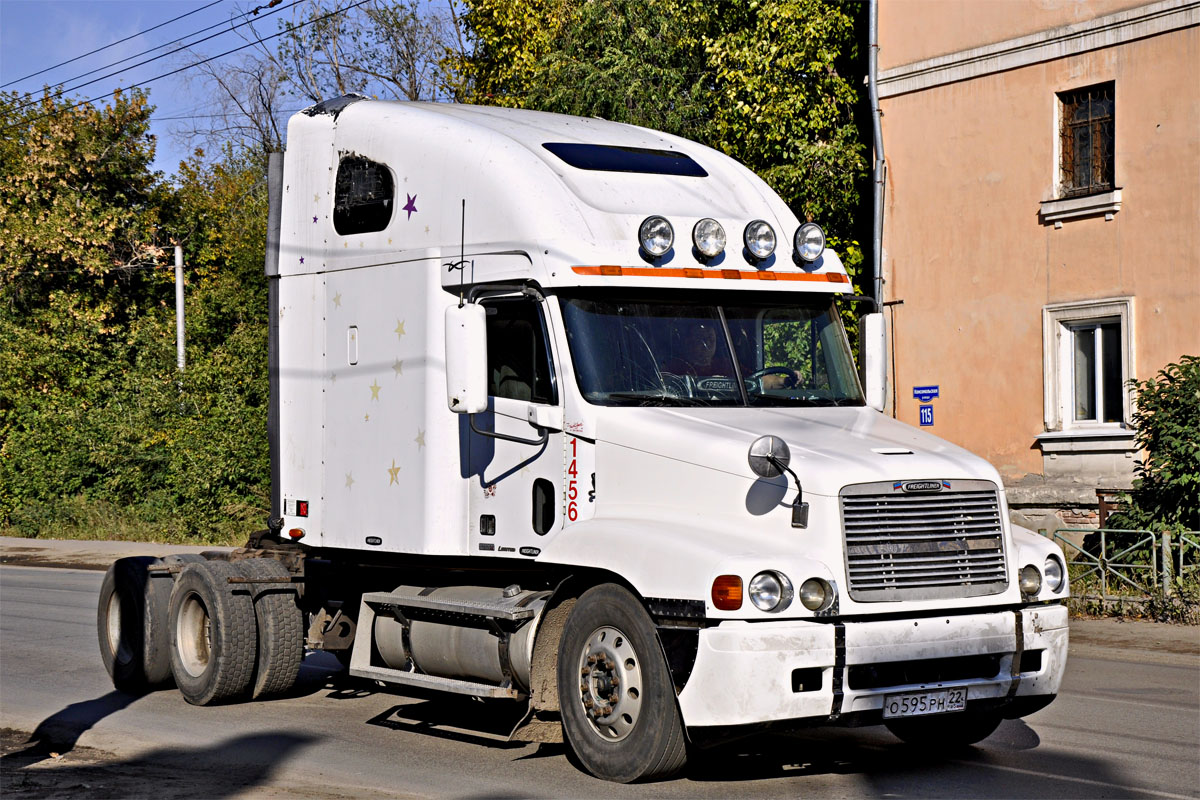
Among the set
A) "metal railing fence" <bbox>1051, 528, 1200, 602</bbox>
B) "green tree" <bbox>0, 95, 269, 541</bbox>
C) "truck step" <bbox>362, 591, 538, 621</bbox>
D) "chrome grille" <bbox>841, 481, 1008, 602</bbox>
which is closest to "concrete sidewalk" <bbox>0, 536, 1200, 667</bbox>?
"metal railing fence" <bbox>1051, 528, 1200, 602</bbox>

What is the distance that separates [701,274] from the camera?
29.1 ft

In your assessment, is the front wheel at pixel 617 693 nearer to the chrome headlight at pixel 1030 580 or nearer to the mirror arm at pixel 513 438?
the mirror arm at pixel 513 438

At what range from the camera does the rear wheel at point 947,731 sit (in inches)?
343

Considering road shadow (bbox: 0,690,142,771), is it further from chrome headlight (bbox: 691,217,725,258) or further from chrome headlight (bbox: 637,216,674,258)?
chrome headlight (bbox: 691,217,725,258)

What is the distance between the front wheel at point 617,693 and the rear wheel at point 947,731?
176 centimetres

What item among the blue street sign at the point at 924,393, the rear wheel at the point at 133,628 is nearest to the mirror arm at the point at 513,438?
the rear wheel at the point at 133,628

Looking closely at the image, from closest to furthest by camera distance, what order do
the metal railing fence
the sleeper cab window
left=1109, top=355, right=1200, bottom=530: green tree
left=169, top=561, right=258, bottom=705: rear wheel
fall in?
the sleeper cab window
left=169, top=561, right=258, bottom=705: rear wheel
the metal railing fence
left=1109, top=355, right=1200, bottom=530: green tree

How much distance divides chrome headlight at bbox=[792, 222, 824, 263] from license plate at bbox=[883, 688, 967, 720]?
2921mm

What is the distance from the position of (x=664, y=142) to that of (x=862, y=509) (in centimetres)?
374

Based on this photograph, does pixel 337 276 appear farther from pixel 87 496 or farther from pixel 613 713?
pixel 87 496

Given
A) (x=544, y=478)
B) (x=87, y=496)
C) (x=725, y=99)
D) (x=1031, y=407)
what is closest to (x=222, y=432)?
(x=87, y=496)

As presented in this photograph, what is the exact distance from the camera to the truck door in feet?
28.6

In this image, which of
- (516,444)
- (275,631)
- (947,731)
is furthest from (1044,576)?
(275,631)

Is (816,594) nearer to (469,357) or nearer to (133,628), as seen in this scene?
(469,357)
